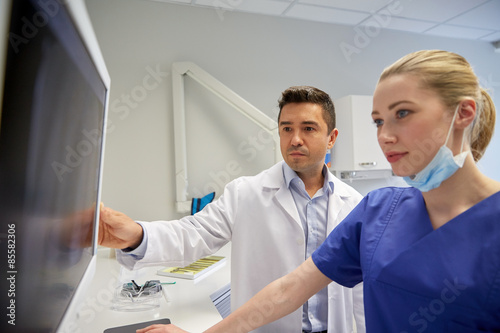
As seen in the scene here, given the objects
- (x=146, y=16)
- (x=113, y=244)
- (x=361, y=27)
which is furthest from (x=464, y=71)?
(x=361, y=27)

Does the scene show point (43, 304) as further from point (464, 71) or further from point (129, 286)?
point (129, 286)

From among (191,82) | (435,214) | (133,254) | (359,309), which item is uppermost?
(191,82)

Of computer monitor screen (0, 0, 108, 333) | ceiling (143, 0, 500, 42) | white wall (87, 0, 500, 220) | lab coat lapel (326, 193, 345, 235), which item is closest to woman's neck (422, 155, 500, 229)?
lab coat lapel (326, 193, 345, 235)

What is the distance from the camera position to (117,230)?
978mm

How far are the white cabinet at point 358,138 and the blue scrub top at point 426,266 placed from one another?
185 cm

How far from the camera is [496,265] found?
0.59 meters

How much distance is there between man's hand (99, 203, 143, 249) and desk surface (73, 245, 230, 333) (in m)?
0.30

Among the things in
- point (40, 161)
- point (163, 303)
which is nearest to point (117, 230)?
point (163, 303)

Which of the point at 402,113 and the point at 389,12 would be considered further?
the point at 389,12

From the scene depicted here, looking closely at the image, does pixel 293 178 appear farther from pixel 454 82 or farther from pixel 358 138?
pixel 358 138

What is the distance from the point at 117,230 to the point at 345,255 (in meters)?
0.65

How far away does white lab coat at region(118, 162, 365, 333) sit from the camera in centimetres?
116

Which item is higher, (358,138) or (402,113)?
(358,138)

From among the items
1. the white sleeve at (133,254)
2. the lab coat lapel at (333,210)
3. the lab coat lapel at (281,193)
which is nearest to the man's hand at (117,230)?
the white sleeve at (133,254)
